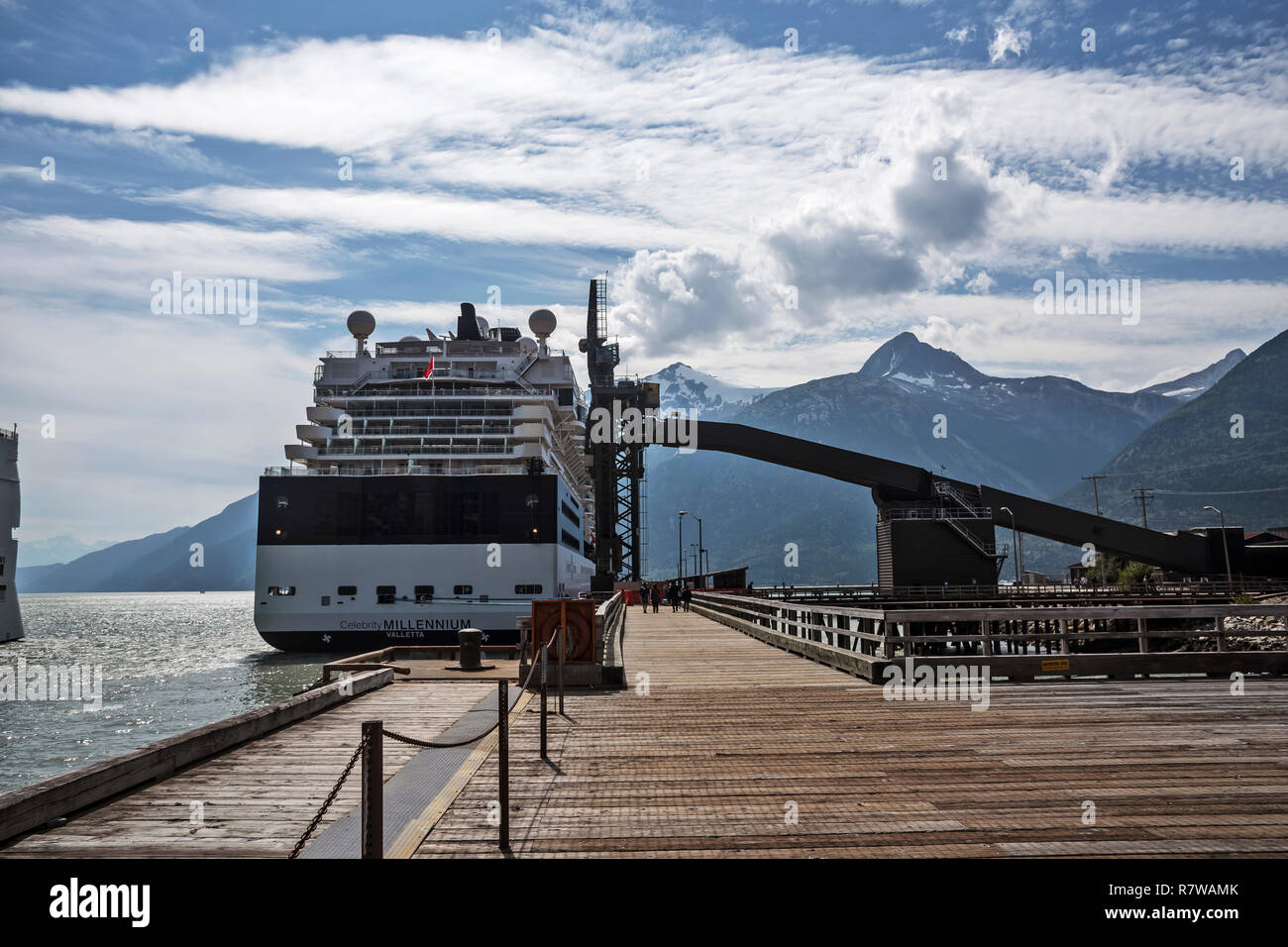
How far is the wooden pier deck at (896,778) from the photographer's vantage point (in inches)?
229

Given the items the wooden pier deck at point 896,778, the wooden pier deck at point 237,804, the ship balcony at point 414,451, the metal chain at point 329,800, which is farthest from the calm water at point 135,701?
the metal chain at point 329,800

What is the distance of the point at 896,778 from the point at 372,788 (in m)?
4.75

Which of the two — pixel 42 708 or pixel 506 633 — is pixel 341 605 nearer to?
pixel 506 633

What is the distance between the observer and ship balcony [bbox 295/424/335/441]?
47.7 m

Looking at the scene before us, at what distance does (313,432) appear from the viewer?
47844mm

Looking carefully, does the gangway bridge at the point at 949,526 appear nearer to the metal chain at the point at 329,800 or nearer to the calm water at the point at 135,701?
the calm water at the point at 135,701

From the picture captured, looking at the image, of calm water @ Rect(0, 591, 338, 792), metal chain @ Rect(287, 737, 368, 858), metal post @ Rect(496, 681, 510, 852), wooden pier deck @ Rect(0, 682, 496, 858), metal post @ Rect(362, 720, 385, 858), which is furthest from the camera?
calm water @ Rect(0, 591, 338, 792)

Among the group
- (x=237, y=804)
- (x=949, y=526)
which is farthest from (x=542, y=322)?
(x=237, y=804)

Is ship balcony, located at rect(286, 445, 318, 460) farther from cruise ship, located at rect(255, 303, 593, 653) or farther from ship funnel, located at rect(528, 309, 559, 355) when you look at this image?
ship funnel, located at rect(528, 309, 559, 355)

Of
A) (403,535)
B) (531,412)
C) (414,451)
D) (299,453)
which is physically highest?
(531,412)

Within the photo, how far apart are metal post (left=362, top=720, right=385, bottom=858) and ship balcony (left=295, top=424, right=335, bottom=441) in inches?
1801
